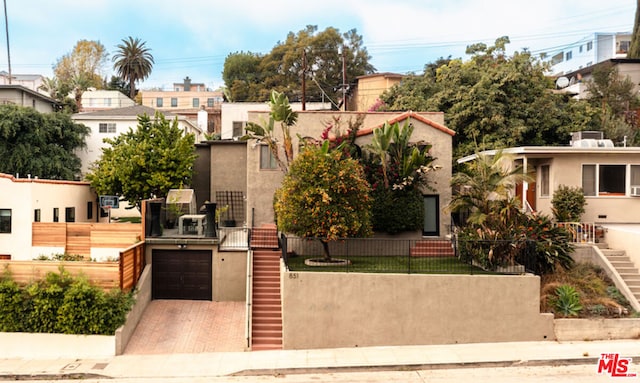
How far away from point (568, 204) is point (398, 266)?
8449 mm

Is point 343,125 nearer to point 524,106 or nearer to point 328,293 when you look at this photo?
point 328,293

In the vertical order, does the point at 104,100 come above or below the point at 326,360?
above

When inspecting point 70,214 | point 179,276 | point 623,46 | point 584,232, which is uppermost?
point 623,46

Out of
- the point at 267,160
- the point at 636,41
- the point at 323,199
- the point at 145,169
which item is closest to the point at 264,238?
the point at 323,199

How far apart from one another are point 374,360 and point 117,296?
832cm

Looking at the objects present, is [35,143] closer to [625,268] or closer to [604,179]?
[604,179]

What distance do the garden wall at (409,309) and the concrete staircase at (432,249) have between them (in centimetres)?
444

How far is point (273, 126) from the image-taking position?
924 inches

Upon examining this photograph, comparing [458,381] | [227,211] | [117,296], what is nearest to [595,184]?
[458,381]

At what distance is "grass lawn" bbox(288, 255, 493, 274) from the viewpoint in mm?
17547

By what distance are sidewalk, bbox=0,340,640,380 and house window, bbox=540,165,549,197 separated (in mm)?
8665

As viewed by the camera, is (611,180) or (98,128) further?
(98,128)

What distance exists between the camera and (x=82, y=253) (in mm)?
21812

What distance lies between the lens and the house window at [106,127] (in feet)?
134
